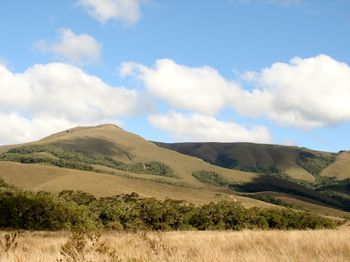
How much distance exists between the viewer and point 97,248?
1009 centimetres

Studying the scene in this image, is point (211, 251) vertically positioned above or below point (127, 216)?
above

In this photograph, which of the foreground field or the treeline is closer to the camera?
the foreground field

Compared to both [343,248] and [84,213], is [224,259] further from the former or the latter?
[84,213]

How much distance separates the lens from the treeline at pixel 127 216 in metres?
68.6

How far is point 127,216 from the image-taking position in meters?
77.1

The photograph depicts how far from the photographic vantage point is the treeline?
6856cm

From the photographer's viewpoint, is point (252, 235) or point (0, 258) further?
point (252, 235)

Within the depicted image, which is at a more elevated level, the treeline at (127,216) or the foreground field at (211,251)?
the foreground field at (211,251)

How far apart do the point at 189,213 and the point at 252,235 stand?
68722 millimetres

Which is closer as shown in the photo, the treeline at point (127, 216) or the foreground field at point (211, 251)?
the foreground field at point (211, 251)

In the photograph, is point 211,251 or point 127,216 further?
point 127,216

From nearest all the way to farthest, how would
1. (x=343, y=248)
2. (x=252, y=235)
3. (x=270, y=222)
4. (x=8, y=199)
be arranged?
(x=343, y=248) < (x=252, y=235) < (x=8, y=199) < (x=270, y=222)

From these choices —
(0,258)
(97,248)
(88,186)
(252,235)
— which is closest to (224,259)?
(97,248)

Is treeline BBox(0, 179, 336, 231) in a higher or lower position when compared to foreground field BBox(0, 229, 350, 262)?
lower
